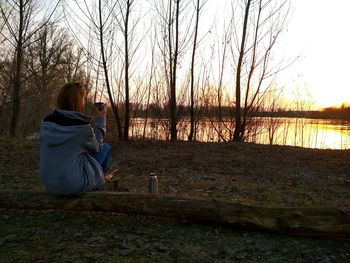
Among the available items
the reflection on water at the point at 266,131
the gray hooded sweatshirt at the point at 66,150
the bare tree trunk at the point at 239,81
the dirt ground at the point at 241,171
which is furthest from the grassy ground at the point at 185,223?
the reflection on water at the point at 266,131

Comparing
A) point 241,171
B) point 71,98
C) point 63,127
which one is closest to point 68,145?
point 63,127

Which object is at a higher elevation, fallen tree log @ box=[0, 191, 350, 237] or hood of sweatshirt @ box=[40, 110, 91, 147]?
hood of sweatshirt @ box=[40, 110, 91, 147]

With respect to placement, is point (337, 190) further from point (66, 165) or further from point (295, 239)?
point (66, 165)

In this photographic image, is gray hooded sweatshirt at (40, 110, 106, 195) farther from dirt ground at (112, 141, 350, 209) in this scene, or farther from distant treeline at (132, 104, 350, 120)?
distant treeline at (132, 104, 350, 120)

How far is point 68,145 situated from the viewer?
355 cm

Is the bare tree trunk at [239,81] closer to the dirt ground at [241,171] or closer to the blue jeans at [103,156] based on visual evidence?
the dirt ground at [241,171]

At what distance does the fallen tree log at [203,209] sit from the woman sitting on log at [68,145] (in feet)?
0.57

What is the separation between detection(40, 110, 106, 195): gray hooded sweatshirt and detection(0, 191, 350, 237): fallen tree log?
0.18m

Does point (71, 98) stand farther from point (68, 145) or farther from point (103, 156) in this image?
point (103, 156)

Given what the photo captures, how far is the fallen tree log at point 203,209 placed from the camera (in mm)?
3350

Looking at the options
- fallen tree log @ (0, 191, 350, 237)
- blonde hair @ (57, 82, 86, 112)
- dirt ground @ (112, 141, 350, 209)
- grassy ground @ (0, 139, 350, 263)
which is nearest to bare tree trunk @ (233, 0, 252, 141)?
dirt ground @ (112, 141, 350, 209)

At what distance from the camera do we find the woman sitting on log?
3.53 meters

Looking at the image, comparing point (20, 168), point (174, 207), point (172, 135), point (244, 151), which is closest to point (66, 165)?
point (174, 207)

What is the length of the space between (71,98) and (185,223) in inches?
64.3
